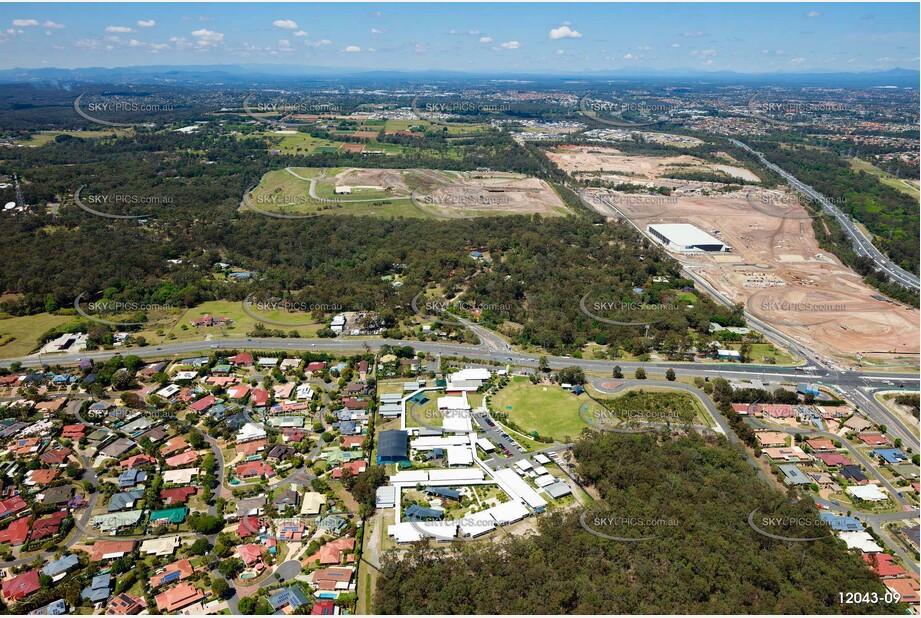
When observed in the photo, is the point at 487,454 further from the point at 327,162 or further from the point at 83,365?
the point at 327,162

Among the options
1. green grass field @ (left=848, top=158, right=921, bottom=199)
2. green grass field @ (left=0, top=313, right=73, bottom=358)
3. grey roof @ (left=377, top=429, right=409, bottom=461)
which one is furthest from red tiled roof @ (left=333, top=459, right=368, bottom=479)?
green grass field @ (left=848, top=158, right=921, bottom=199)

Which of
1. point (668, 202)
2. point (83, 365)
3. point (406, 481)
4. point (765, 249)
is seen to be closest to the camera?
point (406, 481)

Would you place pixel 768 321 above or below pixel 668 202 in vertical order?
below

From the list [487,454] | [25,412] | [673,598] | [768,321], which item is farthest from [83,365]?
[768,321]

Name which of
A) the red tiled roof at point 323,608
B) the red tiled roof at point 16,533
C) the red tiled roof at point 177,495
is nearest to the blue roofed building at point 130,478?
the red tiled roof at point 177,495

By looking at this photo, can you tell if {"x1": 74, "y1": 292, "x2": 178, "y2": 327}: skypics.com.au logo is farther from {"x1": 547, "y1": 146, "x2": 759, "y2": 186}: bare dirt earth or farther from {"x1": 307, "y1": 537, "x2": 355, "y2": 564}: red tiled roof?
{"x1": 547, "y1": 146, "x2": 759, "y2": 186}: bare dirt earth

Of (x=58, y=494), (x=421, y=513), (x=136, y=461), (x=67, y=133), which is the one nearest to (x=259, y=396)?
(x=136, y=461)

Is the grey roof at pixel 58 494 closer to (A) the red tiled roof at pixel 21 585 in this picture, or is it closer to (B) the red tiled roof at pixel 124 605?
(A) the red tiled roof at pixel 21 585
